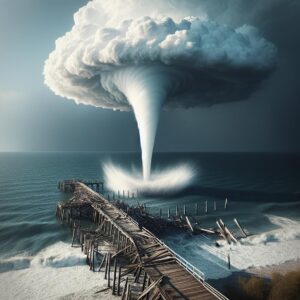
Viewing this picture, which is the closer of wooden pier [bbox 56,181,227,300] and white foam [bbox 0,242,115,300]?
wooden pier [bbox 56,181,227,300]

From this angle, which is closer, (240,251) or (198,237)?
(240,251)

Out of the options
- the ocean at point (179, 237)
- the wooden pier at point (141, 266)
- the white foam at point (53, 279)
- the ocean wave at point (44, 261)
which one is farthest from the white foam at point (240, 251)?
the ocean wave at point (44, 261)

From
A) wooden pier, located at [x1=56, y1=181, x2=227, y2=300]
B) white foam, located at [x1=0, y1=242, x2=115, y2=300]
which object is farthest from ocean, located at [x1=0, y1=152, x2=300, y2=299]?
wooden pier, located at [x1=56, y1=181, x2=227, y2=300]

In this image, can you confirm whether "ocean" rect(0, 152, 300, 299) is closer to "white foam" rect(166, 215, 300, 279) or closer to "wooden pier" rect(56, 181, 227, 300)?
"white foam" rect(166, 215, 300, 279)

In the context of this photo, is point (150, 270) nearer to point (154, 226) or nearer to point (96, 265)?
point (96, 265)

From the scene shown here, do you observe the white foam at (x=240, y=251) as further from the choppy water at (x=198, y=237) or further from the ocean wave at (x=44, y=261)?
the ocean wave at (x=44, y=261)

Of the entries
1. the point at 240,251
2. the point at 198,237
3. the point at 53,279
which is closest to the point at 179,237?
the point at 198,237

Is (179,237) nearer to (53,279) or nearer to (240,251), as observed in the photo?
(240,251)
